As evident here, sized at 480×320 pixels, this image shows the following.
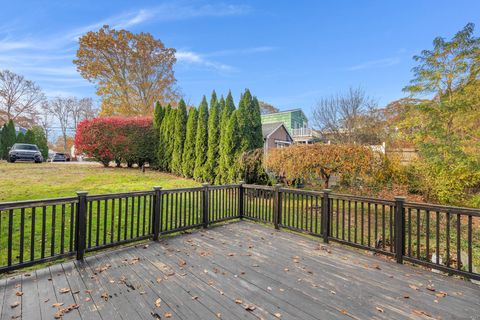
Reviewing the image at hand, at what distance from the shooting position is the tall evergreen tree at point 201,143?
31.2 ft

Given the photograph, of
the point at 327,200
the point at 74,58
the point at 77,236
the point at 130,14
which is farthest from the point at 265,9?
the point at 74,58

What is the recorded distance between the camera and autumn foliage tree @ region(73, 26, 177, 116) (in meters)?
17.6

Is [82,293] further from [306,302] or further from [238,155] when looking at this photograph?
[238,155]

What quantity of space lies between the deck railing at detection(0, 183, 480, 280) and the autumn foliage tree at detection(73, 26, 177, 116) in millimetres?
15499

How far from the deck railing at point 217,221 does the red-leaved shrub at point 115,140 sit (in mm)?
7314

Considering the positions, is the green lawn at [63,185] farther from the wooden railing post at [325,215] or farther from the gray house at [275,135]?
the gray house at [275,135]

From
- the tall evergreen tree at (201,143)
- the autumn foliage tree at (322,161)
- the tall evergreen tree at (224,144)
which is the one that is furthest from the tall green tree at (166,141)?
the autumn foliage tree at (322,161)

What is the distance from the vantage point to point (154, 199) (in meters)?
3.79

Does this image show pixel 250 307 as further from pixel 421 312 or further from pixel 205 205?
pixel 205 205

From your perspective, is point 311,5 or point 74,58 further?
point 74,58

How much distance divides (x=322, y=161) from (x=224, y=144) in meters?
3.52

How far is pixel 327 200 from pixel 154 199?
2768mm

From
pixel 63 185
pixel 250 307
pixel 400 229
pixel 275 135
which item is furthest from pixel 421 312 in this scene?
pixel 275 135

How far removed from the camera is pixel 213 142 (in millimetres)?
9109
